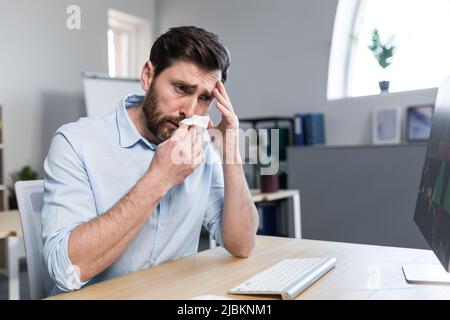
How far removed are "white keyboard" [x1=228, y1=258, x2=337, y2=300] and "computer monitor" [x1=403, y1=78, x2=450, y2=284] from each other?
0.16 m

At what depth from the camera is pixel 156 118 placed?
1.05m

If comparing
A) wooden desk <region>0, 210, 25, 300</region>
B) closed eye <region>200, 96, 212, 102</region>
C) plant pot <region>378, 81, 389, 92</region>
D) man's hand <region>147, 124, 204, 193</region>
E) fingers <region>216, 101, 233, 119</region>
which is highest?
plant pot <region>378, 81, 389, 92</region>

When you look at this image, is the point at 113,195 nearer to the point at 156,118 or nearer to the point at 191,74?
the point at 156,118

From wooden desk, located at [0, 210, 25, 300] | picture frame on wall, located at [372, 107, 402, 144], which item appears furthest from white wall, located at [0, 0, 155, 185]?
picture frame on wall, located at [372, 107, 402, 144]

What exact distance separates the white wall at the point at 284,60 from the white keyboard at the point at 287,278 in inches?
64.9

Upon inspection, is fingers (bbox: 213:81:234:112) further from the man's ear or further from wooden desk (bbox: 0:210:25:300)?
wooden desk (bbox: 0:210:25:300)

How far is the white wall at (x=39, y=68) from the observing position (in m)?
2.39

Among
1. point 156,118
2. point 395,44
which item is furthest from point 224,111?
point 395,44

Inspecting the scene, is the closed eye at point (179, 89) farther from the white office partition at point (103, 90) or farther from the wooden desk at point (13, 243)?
the white office partition at point (103, 90)

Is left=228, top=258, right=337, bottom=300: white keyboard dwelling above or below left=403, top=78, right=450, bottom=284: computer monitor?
below

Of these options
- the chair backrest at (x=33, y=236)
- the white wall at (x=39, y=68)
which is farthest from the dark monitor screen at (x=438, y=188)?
the white wall at (x=39, y=68)

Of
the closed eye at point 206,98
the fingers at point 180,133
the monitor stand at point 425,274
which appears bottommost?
the monitor stand at point 425,274

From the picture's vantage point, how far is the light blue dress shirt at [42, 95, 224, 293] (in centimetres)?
82
